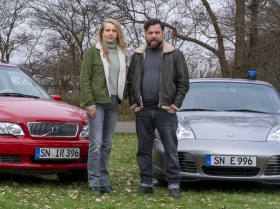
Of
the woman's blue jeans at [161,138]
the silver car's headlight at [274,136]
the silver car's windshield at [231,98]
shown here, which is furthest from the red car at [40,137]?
the silver car's headlight at [274,136]

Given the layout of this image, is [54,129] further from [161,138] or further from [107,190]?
[161,138]

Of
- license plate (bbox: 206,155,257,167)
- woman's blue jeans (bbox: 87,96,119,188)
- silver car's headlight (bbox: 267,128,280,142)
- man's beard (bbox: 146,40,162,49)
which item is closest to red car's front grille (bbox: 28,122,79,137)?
woman's blue jeans (bbox: 87,96,119,188)

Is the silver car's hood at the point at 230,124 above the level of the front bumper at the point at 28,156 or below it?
above

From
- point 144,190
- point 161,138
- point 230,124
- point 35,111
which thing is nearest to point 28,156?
point 35,111

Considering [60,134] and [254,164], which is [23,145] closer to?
[60,134]

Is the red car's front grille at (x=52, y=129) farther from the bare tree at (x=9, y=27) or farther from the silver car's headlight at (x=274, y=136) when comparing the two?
the bare tree at (x=9, y=27)

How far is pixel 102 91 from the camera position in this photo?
6246 millimetres

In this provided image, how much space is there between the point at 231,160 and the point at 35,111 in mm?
2284

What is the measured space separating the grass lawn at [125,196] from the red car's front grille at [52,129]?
0.63m

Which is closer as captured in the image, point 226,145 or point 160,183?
point 226,145

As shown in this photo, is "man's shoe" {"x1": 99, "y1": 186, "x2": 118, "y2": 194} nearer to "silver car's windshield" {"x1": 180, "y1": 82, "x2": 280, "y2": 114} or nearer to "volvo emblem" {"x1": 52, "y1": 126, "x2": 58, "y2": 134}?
"volvo emblem" {"x1": 52, "y1": 126, "x2": 58, "y2": 134}

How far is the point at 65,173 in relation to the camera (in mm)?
7461

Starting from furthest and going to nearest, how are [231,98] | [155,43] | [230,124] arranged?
[231,98], [230,124], [155,43]

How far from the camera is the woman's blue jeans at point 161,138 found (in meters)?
6.25
